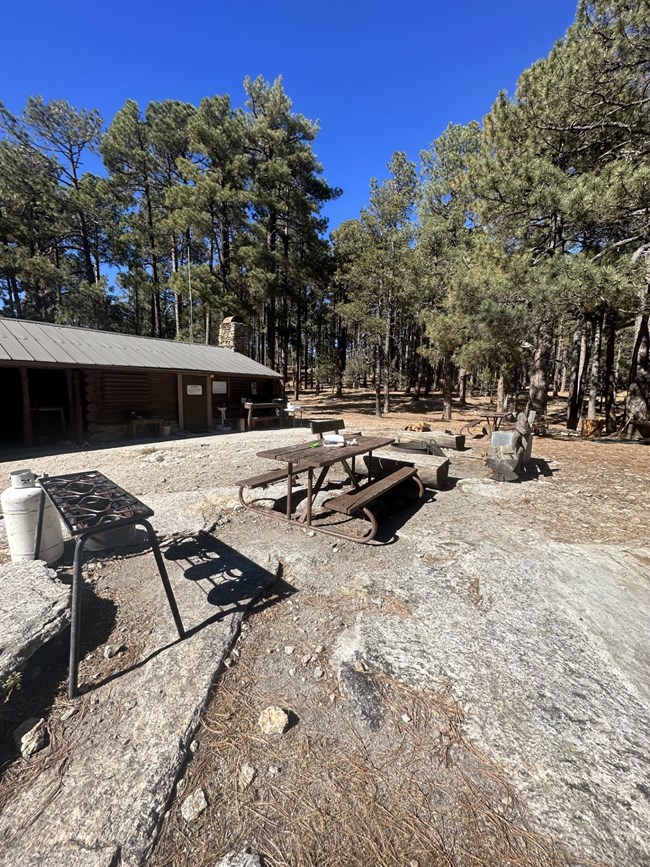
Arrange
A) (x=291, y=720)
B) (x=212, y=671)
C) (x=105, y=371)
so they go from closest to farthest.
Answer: (x=291, y=720) < (x=212, y=671) < (x=105, y=371)

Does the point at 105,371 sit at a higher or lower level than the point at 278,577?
higher

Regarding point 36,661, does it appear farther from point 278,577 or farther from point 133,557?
point 278,577

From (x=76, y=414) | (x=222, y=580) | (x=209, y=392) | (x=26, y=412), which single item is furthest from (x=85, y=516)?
(x=209, y=392)

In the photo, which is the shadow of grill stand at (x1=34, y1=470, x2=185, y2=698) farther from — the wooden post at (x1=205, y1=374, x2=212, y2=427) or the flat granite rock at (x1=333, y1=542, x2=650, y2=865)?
the wooden post at (x1=205, y1=374, x2=212, y2=427)

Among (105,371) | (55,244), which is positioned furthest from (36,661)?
(55,244)

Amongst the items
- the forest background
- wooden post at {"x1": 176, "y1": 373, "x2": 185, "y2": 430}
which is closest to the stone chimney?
the forest background

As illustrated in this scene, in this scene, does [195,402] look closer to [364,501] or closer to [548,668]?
[364,501]

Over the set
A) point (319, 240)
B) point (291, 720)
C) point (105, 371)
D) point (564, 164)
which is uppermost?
point (319, 240)

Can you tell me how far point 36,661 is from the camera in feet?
6.90

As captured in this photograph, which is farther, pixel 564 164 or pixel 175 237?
pixel 175 237

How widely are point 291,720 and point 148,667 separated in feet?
3.13

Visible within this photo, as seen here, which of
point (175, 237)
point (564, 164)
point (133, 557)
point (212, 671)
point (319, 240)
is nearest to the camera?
point (212, 671)

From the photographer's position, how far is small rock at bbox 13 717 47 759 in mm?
1640

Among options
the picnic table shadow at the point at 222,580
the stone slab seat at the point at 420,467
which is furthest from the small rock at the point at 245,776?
the stone slab seat at the point at 420,467
